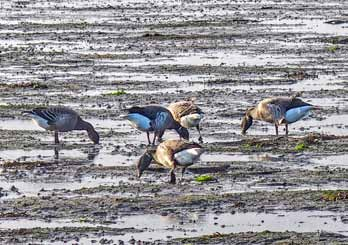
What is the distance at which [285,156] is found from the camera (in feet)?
66.4

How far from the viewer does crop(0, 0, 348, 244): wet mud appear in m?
15.4

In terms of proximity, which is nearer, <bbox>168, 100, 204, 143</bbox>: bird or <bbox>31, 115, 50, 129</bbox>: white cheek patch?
<bbox>31, 115, 50, 129</bbox>: white cheek patch

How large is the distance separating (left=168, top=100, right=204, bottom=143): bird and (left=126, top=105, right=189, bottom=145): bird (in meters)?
0.21

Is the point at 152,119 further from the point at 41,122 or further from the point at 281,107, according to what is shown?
the point at 281,107

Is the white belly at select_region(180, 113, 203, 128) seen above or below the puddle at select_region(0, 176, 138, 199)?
below

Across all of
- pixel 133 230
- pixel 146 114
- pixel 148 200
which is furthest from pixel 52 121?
pixel 133 230

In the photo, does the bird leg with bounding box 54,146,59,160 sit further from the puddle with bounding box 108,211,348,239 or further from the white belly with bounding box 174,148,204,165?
the puddle with bounding box 108,211,348,239

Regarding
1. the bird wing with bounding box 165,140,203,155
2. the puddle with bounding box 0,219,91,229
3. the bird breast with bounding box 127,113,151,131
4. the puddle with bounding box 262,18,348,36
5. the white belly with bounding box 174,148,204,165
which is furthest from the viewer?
the puddle with bounding box 262,18,348,36

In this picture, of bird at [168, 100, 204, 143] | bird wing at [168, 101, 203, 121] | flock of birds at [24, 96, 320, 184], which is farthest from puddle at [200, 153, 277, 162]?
bird wing at [168, 101, 203, 121]

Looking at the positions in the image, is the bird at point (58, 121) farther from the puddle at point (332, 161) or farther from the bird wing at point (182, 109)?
the puddle at point (332, 161)

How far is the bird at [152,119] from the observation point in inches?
874

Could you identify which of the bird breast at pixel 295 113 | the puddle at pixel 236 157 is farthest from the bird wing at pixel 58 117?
the bird breast at pixel 295 113

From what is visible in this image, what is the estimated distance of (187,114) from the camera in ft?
74.5

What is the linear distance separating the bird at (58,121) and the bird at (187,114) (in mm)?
1698
